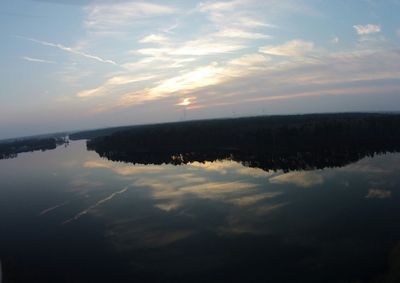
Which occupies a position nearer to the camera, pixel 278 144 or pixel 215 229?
pixel 215 229

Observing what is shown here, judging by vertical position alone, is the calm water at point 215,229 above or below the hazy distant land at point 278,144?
below

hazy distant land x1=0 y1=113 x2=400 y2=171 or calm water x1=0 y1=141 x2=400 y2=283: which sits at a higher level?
hazy distant land x1=0 y1=113 x2=400 y2=171

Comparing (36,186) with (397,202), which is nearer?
(397,202)

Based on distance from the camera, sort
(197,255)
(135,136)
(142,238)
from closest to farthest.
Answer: (197,255) → (142,238) → (135,136)

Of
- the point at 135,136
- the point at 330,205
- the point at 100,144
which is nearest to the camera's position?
the point at 330,205

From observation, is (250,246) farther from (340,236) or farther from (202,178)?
(202,178)

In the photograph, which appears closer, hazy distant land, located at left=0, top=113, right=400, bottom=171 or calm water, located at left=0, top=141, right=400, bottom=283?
calm water, located at left=0, top=141, right=400, bottom=283

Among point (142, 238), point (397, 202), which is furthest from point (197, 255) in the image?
point (397, 202)

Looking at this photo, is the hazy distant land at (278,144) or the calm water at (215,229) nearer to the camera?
the calm water at (215,229)
